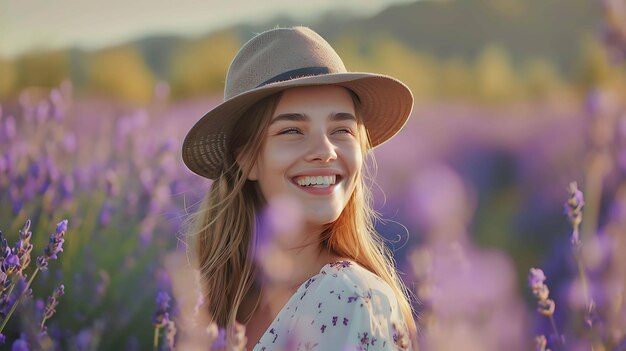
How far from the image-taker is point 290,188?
197cm

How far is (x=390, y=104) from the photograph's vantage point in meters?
2.29

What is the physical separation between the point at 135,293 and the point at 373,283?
165 centimetres

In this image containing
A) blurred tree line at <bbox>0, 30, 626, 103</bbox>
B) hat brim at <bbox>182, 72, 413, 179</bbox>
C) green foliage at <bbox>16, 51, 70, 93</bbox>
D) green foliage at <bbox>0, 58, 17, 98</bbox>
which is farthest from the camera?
green foliage at <bbox>16, 51, 70, 93</bbox>

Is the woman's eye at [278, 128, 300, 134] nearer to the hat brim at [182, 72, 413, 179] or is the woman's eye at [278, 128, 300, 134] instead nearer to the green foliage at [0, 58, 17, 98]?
the hat brim at [182, 72, 413, 179]

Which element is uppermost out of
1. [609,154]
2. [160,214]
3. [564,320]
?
[609,154]

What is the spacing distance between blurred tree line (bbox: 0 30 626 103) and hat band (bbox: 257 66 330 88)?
140 centimetres

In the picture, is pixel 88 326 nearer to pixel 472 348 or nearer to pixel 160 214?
pixel 160 214

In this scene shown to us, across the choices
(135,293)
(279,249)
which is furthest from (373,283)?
(135,293)

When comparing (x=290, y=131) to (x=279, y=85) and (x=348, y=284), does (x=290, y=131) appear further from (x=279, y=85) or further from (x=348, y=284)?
(x=348, y=284)

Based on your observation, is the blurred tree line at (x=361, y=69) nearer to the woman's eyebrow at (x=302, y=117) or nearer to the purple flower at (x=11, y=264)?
the woman's eyebrow at (x=302, y=117)

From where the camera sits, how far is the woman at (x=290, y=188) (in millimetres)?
1771

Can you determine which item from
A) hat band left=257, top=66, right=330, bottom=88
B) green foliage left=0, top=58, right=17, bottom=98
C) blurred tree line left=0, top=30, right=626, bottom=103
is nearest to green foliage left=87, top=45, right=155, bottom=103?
blurred tree line left=0, top=30, right=626, bottom=103

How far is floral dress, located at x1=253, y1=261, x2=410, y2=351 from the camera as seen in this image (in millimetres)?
1582

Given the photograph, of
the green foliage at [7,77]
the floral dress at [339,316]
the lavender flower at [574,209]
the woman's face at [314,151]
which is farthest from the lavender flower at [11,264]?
the green foliage at [7,77]
